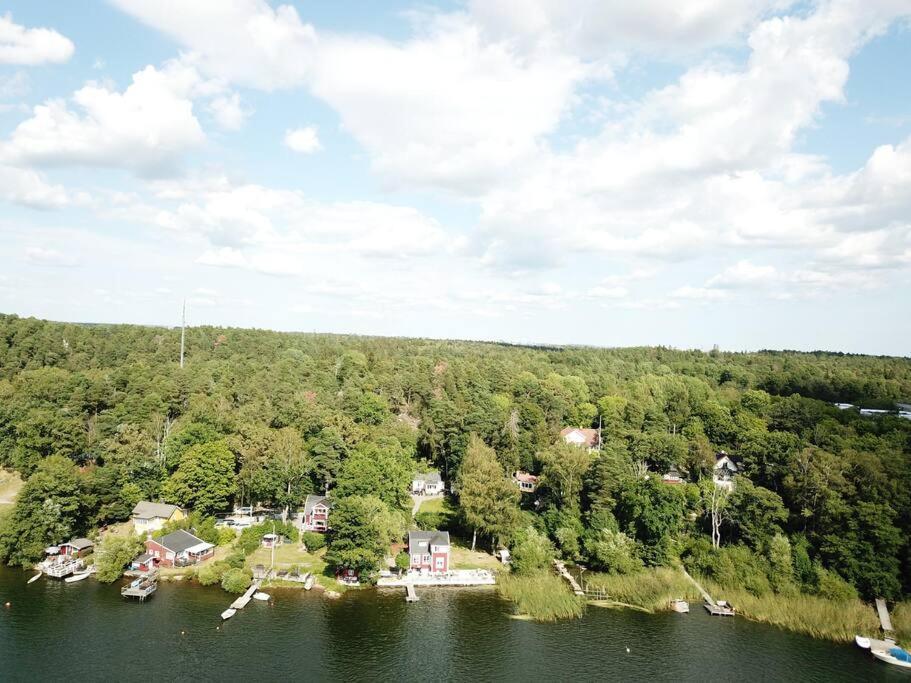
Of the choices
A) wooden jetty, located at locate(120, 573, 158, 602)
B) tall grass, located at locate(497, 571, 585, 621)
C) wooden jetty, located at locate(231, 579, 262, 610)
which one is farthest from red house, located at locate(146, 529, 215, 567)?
tall grass, located at locate(497, 571, 585, 621)

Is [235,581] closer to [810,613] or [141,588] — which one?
[141,588]

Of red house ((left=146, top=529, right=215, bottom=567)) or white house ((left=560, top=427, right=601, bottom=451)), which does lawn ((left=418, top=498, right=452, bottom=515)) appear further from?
white house ((left=560, top=427, right=601, bottom=451))

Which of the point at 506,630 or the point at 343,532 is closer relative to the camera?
the point at 506,630

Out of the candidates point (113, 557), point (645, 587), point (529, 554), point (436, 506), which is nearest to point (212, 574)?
point (113, 557)

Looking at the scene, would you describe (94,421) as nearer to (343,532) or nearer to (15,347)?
(15,347)

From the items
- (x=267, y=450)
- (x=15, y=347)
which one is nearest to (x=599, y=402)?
(x=267, y=450)

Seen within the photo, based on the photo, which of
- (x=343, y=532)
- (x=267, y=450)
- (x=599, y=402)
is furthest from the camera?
(x=599, y=402)
